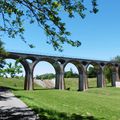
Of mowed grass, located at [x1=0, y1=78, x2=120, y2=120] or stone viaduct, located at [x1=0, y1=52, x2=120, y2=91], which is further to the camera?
stone viaduct, located at [x1=0, y1=52, x2=120, y2=91]

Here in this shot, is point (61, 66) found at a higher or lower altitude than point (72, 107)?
higher

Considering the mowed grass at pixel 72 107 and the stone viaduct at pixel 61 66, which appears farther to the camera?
the stone viaduct at pixel 61 66

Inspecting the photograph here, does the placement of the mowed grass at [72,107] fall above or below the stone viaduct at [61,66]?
below

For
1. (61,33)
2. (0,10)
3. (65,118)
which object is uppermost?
(0,10)

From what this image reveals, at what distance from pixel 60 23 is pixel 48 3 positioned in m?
0.88

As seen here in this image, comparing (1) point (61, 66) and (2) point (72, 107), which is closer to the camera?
(2) point (72, 107)

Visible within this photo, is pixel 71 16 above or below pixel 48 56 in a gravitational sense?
below

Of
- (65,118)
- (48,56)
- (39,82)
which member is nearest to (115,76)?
(39,82)

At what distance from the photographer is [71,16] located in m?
12.2

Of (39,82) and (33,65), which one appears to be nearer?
(33,65)

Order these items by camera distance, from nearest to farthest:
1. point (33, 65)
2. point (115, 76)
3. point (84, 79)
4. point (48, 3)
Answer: point (48, 3) < point (33, 65) < point (84, 79) < point (115, 76)

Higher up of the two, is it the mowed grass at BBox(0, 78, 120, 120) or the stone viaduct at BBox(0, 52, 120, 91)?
the stone viaduct at BBox(0, 52, 120, 91)

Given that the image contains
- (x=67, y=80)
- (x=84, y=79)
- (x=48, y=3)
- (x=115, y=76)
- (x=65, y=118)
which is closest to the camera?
(x=48, y=3)

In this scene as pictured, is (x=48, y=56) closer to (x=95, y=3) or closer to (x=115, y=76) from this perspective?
(x=115, y=76)
